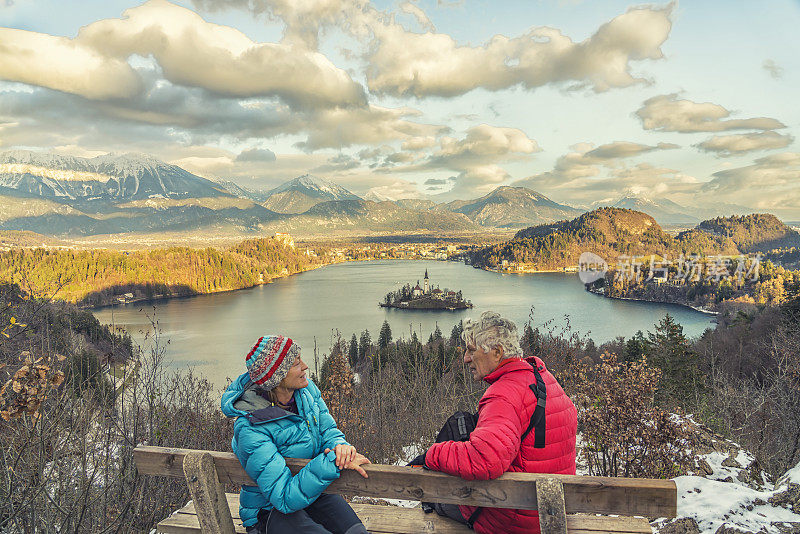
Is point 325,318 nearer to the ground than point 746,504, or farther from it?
nearer to the ground

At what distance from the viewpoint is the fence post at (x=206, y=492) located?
80.7 inches

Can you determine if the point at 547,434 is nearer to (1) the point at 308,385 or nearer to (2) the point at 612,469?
(1) the point at 308,385

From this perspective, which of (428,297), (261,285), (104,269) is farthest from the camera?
(261,285)

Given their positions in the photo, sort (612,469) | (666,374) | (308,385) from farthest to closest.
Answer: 1. (666,374)
2. (612,469)
3. (308,385)

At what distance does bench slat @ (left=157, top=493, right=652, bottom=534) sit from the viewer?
2.14m

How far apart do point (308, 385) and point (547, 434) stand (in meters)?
1.21

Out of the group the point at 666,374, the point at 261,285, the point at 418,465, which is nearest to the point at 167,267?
the point at 261,285

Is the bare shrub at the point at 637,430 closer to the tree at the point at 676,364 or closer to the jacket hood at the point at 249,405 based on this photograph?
the jacket hood at the point at 249,405

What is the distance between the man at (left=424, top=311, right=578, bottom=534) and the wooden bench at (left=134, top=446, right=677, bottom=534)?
87mm

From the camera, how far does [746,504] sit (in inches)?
127

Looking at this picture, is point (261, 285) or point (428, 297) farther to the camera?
point (261, 285)

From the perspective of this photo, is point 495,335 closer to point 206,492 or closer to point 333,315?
point 206,492

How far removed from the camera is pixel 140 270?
9075 cm

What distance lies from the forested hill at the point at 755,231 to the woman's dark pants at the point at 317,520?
192809mm
